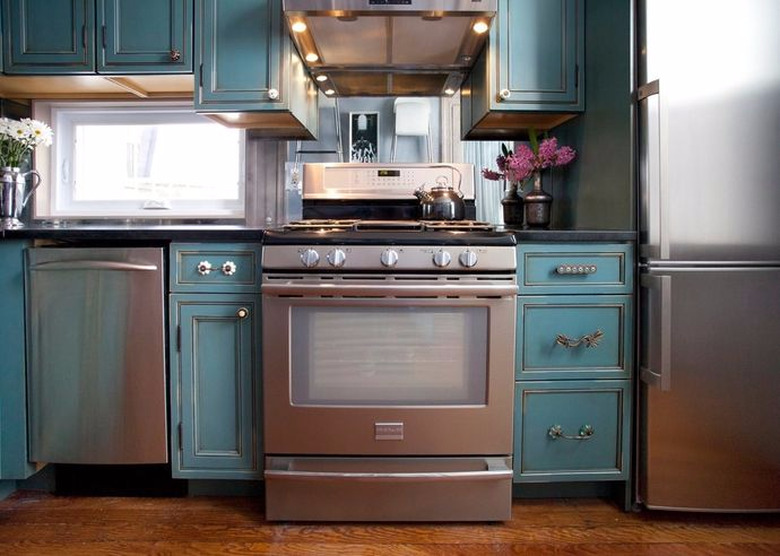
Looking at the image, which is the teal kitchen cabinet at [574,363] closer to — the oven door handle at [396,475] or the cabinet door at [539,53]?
the oven door handle at [396,475]

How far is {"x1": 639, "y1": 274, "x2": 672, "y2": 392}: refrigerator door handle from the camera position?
1663 millimetres

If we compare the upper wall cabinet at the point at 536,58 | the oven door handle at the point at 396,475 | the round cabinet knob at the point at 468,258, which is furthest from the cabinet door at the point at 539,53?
the oven door handle at the point at 396,475

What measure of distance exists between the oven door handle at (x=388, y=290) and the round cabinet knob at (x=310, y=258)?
0.06 m

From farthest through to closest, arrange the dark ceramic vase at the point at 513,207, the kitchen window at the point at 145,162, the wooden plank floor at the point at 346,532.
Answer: the kitchen window at the point at 145,162
the dark ceramic vase at the point at 513,207
the wooden plank floor at the point at 346,532

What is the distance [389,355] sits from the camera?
1.73m

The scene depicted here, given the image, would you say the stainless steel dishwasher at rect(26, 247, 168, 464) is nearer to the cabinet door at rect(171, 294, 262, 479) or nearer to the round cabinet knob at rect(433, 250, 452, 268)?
the cabinet door at rect(171, 294, 262, 479)

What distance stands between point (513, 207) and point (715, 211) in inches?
30.9

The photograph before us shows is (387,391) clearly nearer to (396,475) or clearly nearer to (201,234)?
(396,475)

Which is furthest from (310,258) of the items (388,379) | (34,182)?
(34,182)

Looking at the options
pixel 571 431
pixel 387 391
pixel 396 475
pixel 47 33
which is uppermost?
pixel 47 33

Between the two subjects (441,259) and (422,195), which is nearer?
(441,259)

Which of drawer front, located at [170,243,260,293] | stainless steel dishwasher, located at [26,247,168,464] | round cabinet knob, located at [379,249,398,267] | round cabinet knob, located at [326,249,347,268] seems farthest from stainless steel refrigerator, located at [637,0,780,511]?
stainless steel dishwasher, located at [26,247,168,464]

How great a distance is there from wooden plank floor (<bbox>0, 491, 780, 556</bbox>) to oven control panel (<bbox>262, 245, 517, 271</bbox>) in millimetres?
798

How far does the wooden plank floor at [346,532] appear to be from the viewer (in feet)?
5.25
